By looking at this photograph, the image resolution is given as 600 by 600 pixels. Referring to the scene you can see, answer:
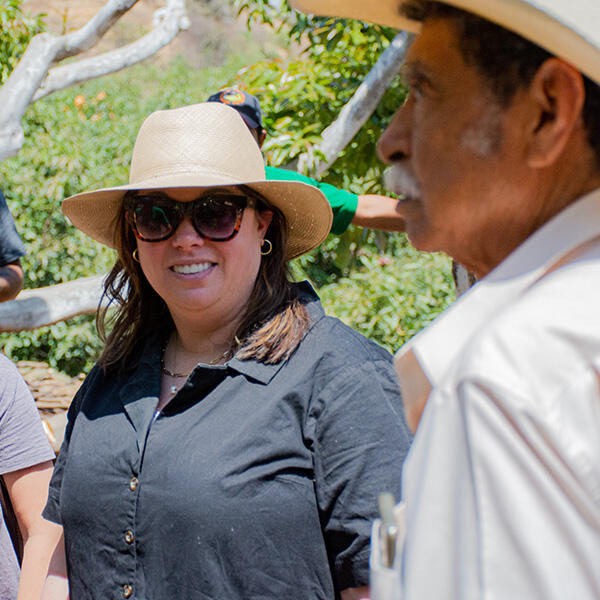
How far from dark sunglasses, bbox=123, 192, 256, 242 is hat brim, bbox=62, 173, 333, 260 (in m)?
0.04

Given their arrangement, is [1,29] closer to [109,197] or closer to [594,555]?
[109,197]

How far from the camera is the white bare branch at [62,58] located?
4.74 metres

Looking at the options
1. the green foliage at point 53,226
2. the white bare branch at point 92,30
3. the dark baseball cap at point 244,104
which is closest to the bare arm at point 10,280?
the dark baseball cap at point 244,104

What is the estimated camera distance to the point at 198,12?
28.0 metres

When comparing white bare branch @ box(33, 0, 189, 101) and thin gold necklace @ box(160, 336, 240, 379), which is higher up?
white bare branch @ box(33, 0, 189, 101)

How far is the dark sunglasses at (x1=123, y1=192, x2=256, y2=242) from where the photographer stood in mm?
1997

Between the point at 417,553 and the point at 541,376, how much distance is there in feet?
0.67

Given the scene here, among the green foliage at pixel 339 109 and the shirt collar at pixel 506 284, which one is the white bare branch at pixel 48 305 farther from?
the shirt collar at pixel 506 284

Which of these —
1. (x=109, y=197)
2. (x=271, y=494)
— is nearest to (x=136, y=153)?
(x=109, y=197)

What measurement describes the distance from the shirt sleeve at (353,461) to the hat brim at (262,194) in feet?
2.01

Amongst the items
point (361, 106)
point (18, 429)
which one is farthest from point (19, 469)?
point (361, 106)

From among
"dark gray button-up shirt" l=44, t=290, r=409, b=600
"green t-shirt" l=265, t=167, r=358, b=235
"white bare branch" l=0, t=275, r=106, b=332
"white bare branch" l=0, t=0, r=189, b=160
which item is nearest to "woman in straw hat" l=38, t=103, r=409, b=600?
"dark gray button-up shirt" l=44, t=290, r=409, b=600

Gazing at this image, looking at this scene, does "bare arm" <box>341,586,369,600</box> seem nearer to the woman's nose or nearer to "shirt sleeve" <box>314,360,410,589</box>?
"shirt sleeve" <box>314,360,410,589</box>

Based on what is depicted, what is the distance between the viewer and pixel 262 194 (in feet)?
6.98
